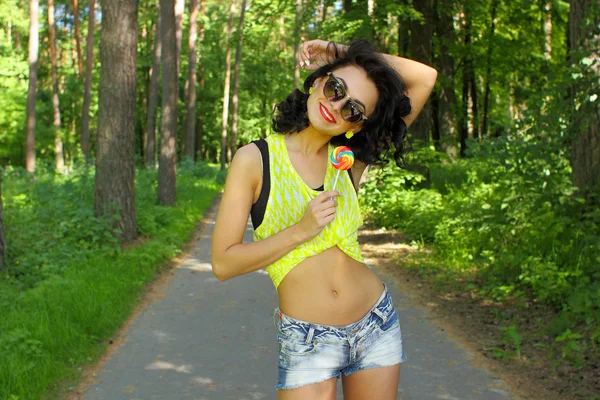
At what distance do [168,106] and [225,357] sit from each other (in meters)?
12.8

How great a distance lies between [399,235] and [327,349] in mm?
11231

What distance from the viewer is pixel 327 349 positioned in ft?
8.36

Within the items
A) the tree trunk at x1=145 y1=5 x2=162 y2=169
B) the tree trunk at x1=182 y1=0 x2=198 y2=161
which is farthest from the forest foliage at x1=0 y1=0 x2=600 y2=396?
the tree trunk at x1=182 y1=0 x2=198 y2=161

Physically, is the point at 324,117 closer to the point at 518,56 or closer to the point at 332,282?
the point at 332,282

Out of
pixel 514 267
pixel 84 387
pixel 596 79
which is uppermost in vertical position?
pixel 596 79

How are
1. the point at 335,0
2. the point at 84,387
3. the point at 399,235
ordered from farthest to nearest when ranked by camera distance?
the point at 335,0 → the point at 399,235 → the point at 84,387

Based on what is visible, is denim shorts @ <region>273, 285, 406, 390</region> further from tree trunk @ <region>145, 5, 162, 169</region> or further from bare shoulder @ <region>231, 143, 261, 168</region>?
tree trunk @ <region>145, 5, 162, 169</region>

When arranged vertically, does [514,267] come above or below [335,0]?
below

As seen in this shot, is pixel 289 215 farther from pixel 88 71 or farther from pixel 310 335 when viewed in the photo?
pixel 88 71

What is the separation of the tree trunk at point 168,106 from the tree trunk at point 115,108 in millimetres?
6112

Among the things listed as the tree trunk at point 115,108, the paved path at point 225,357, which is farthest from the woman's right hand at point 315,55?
the tree trunk at point 115,108

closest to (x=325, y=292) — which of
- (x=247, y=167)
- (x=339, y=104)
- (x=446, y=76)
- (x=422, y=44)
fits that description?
(x=247, y=167)

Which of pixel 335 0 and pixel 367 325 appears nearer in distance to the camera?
pixel 367 325

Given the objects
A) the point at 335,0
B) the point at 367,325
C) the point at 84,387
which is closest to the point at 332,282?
the point at 367,325
